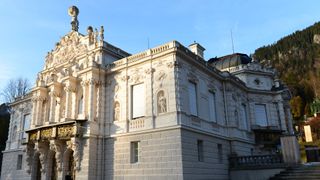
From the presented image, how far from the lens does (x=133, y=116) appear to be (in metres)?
21.7

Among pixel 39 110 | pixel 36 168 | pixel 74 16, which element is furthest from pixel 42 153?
pixel 74 16

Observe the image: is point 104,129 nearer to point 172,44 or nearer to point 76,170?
point 76,170

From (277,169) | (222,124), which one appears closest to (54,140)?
(222,124)

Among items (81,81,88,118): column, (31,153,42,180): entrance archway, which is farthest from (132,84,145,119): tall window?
(31,153,42,180): entrance archway

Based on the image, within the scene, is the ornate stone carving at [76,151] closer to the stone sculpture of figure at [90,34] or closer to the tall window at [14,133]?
the stone sculpture of figure at [90,34]

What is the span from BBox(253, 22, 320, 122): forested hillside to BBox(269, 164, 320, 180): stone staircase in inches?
1782

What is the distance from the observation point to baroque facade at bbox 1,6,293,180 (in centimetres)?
1962

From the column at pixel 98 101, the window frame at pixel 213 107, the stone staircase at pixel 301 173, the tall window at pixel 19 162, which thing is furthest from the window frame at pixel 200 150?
the tall window at pixel 19 162

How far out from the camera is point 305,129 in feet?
168

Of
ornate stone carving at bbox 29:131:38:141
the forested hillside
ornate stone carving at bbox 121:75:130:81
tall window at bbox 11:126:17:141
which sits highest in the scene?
the forested hillside

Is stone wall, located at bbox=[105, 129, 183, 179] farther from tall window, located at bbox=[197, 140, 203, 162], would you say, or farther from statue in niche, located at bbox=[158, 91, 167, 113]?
tall window, located at bbox=[197, 140, 203, 162]

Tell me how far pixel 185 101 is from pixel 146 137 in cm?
372

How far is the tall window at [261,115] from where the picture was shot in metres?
31.6

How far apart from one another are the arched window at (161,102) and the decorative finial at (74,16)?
13.9m
